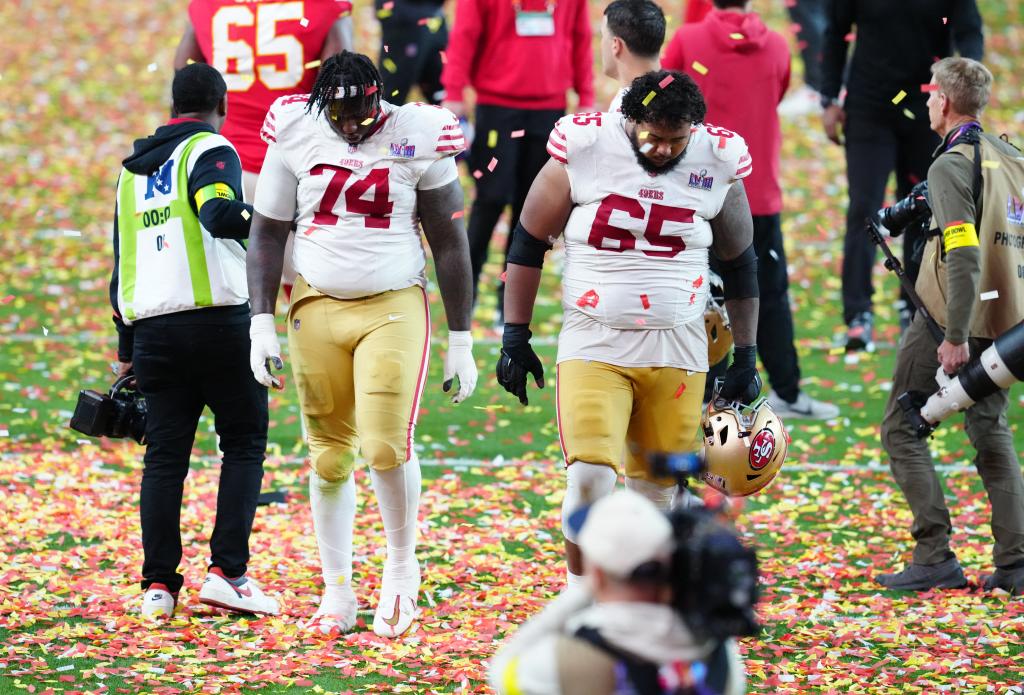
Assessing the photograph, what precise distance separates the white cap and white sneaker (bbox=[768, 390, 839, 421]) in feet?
17.9

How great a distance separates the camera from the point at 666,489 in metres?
4.97

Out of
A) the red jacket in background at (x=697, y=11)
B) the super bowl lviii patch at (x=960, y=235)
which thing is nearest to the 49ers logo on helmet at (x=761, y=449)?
the super bowl lviii patch at (x=960, y=235)

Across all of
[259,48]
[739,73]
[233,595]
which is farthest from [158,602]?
[739,73]

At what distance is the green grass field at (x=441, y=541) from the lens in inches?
190

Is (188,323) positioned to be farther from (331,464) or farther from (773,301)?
(773,301)

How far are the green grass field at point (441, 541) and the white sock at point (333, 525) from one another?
0.22 metres

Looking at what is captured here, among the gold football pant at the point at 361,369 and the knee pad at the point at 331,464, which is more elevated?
the gold football pant at the point at 361,369

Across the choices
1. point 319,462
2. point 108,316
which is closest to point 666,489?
point 319,462

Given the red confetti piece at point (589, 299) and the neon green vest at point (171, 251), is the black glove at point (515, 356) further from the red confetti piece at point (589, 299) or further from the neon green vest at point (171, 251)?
the neon green vest at point (171, 251)

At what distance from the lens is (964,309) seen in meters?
5.31

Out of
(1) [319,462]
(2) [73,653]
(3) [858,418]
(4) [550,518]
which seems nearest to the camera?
(2) [73,653]

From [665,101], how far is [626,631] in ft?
7.26

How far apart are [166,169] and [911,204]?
2.82m

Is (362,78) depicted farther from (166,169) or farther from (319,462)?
(319,462)
